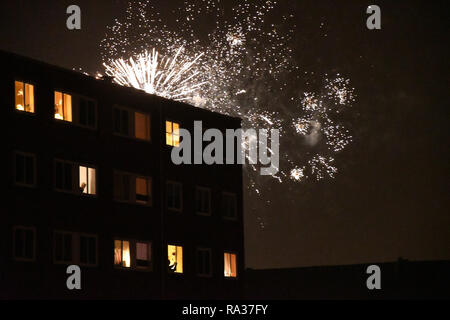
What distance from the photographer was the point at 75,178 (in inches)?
2098

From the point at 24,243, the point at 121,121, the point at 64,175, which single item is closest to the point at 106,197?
the point at 64,175

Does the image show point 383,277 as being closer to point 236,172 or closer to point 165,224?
point 236,172

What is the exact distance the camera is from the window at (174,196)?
60.5 meters

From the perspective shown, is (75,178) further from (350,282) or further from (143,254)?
(350,282)

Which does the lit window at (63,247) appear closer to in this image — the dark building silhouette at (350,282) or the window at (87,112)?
the window at (87,112)

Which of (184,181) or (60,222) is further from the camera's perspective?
(184,181)

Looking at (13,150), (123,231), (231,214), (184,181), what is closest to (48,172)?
(13,150)

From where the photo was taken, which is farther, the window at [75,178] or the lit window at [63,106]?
the lit window at [63,106]

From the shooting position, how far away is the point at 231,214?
2589 inches

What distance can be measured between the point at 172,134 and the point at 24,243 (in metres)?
15.2

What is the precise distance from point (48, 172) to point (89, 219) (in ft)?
13.6

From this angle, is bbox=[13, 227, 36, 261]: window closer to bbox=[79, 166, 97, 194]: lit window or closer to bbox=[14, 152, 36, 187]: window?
bbox=[14, 152, 36, 187]: window

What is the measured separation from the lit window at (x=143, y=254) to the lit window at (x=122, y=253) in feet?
2.86

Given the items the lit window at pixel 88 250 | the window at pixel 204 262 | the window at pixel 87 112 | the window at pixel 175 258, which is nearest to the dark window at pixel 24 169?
the window at pixel 87 112
